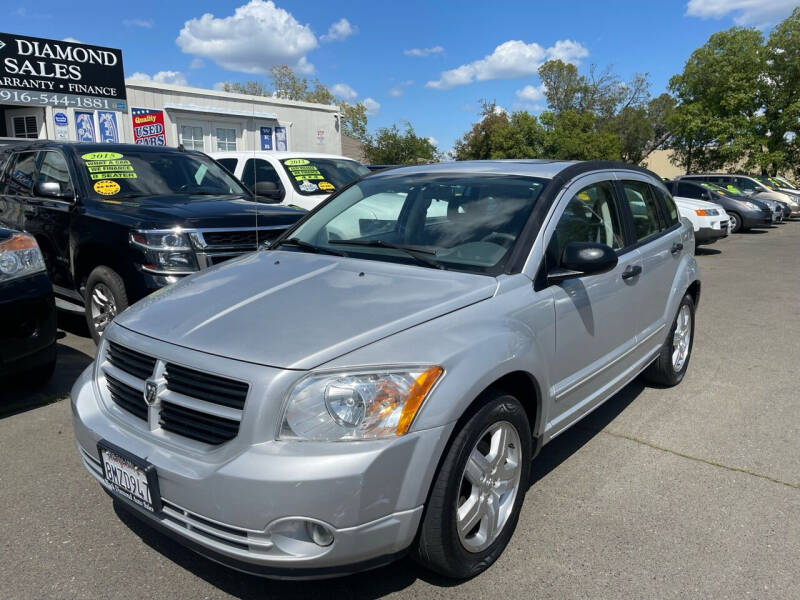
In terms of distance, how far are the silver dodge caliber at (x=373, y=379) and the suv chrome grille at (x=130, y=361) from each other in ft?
0.04

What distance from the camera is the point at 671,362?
485 cm

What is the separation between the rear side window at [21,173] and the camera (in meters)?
6.49

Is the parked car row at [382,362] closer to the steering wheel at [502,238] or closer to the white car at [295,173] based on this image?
the steering wheel at [502,238]

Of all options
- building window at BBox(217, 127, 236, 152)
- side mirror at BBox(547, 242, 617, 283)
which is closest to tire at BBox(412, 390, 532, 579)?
side mirror at BBox(547, 242, 617, 283)

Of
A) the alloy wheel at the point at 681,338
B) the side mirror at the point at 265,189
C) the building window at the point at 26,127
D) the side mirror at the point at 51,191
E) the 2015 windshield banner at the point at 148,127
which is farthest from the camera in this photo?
the 2015 windshield banner at the point at 148,127

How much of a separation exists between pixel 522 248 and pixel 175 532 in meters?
1.93

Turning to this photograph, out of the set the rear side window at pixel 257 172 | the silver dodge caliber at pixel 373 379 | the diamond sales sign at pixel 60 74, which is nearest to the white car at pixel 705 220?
the rear side window at pixel 257 172

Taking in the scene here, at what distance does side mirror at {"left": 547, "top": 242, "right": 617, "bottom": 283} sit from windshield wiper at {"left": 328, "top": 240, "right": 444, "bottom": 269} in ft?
1.87

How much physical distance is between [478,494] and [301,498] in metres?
0.84

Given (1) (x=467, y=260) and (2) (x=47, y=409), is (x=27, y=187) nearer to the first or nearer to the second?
(2) (x=47, y=409)

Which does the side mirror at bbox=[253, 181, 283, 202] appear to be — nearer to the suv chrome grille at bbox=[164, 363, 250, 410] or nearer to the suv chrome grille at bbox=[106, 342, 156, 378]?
the suv chrome grille at bbox=[106, 342, 156, 378]

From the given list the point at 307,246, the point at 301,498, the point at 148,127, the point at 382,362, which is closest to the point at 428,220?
the point at 307,246

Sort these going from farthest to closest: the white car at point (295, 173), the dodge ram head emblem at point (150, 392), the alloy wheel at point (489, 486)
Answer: the white car at point (295, 173) → the alloy wheel at point (489, 486) → the dodge ram head emblem at point (150, 392)

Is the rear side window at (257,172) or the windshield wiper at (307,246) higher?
the rear side window at (257,172)
